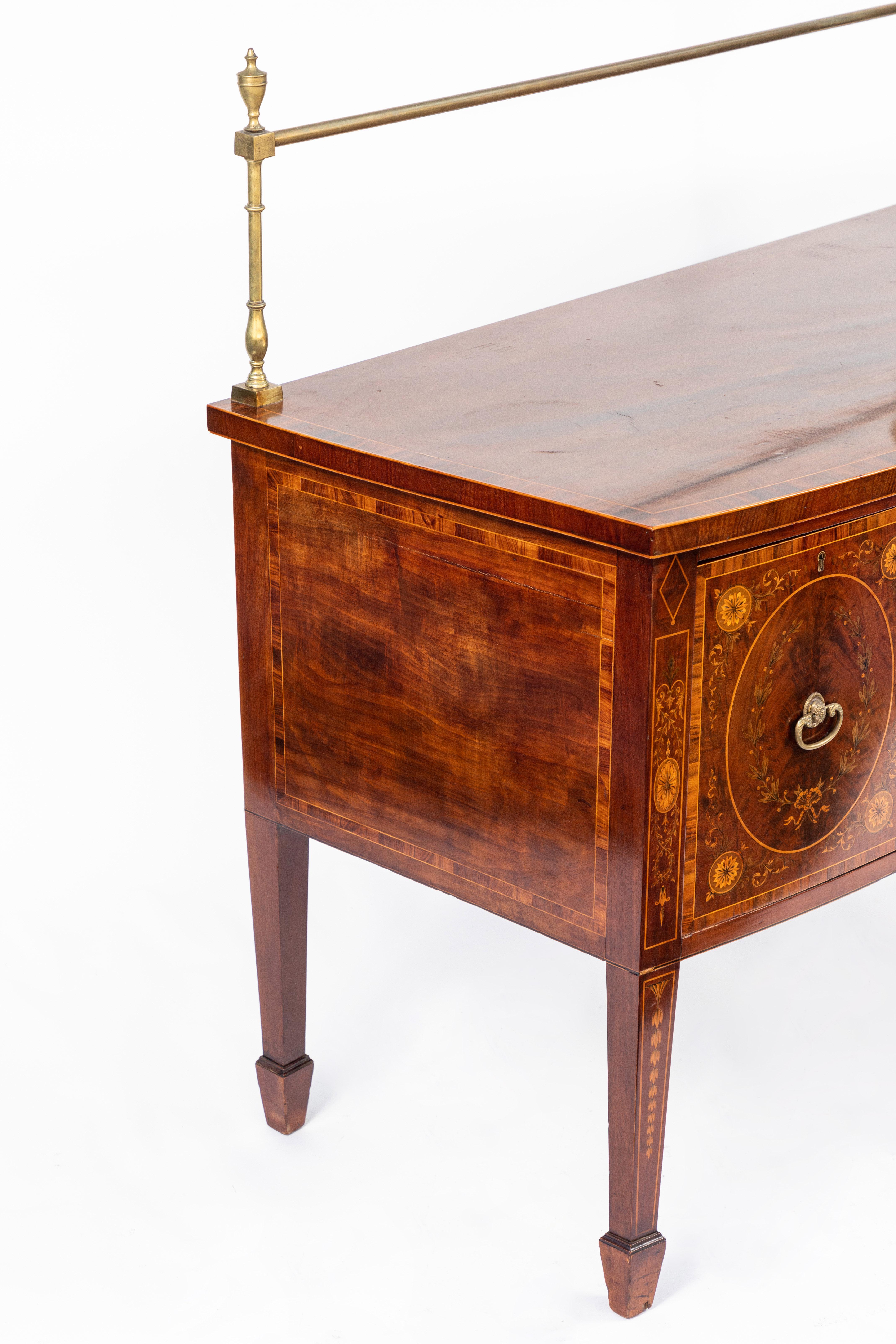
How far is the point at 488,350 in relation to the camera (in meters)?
3.18

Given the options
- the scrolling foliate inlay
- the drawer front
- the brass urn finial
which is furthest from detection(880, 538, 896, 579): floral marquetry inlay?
the brass urn finial

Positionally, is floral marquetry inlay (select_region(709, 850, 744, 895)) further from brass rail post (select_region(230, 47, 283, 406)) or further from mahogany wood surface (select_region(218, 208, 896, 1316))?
brass rail post (select_region(230, 47, 283, 406))

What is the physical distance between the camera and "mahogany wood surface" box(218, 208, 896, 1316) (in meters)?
2.55

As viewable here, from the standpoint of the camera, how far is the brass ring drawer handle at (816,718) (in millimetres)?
2676

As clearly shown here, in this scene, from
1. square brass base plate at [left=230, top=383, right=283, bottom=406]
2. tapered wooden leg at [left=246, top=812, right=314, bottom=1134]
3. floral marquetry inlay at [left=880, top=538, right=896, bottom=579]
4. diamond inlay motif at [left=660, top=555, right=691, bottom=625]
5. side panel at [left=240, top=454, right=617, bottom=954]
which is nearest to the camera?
diamond inlay motif at [left=660, top=555, right=691, bottom=625]

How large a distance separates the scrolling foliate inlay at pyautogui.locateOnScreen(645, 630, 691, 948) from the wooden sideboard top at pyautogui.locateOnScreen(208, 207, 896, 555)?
137 millimetres

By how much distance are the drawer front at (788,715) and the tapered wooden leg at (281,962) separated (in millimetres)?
664

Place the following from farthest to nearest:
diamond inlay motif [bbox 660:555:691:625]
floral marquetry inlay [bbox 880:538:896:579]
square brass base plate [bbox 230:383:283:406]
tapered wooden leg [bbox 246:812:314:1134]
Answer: tapered wooden leg [bbox 246:812:314:1134], square brass base plate [bbox 230:383:283:406], floral marquetry inlay [bbox 880:538:896:579], diamond inlay motif [bbox 660:555:691:625]

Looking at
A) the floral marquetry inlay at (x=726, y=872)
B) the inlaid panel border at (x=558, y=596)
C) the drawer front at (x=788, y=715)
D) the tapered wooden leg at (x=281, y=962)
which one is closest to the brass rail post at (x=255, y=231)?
the inlaid panel border at (x=558, y=596)

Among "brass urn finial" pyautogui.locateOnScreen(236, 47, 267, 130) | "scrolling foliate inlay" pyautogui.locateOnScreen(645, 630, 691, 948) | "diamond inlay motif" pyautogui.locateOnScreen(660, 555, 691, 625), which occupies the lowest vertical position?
"scrolling foliate inlay" pyautogui.locateOnScreen(645, 630, 691, 948)

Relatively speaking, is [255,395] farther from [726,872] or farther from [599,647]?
[726,872]

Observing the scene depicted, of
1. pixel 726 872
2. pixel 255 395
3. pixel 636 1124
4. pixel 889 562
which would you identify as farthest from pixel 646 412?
pixel 636 1124

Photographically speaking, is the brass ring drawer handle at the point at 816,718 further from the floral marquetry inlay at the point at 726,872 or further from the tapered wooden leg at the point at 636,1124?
the tapered wooden leg at the point at 636,1124

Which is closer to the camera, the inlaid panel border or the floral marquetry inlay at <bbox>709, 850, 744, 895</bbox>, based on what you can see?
the inlaid panel border
